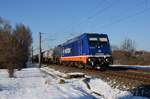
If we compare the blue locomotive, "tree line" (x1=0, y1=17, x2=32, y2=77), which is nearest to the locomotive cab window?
the blue locomotive

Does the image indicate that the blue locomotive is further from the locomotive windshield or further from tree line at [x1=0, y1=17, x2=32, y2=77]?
tree line at [x1=0, y1=17, x2=32, y2=77]

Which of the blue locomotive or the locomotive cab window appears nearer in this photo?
the blue locomotive

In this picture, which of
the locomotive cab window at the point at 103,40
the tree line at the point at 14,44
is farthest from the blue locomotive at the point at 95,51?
the tree line at the point at 14,44

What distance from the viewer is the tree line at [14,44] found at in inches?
1421

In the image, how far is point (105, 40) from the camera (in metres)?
31.2

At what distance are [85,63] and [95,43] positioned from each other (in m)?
2.06

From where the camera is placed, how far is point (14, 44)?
156 ft

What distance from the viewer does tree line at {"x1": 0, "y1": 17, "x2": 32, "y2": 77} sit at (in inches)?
1421

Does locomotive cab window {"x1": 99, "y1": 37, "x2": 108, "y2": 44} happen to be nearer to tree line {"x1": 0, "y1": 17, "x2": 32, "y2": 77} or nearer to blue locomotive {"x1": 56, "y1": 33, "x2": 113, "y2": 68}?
blue locomotive {"x1": 56, "y1": 33, "x2": 113, "y2": 68}

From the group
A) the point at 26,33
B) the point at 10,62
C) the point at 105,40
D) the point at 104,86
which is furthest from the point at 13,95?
the point at 26,33

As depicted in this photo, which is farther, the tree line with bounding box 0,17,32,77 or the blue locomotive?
the tree line with bounding box 0,17,32,77

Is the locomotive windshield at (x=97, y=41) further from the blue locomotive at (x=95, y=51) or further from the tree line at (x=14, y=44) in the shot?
the tree line at (x=14, y=44)

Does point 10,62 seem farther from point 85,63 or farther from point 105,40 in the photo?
point 105,40

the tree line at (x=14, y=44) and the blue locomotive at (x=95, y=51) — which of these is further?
the tree line at (x=14, y=44)
